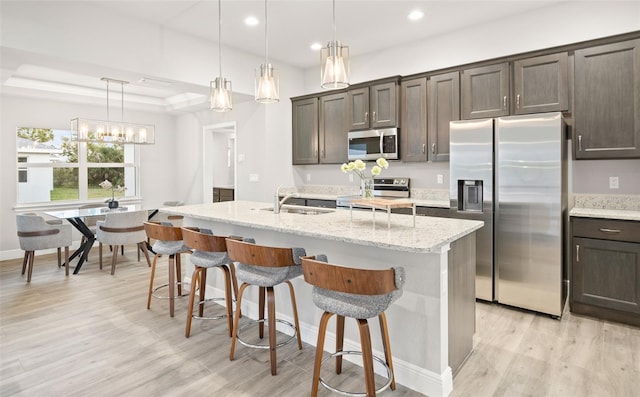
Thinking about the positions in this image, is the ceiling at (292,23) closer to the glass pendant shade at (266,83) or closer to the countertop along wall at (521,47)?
the countertop along wall at (521,47)

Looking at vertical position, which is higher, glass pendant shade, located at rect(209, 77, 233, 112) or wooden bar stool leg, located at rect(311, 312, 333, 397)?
glass pendant shade, located at rect(209, 77, 233, 112)

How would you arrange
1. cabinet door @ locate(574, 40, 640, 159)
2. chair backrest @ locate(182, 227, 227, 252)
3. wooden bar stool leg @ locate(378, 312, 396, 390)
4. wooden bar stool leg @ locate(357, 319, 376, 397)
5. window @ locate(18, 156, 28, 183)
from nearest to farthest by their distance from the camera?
wooden bar stool leg @ locate(357, 319, 376, 397) < wooden bar stool leg @ locate(378, 312, 396, 390) < chair backrest @ locate(182, 227, 227, 252) < cabinet door @ locate(574, 40, 640, 159) < window @ locate(18, 156, 28, 183)

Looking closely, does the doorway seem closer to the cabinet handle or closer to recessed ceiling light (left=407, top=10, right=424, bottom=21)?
recessed ceiling light (left=407, top=10, right=424, bottom=21)

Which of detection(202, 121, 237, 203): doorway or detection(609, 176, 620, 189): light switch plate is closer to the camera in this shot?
detection(609, 176, 620, 189): light switch plate

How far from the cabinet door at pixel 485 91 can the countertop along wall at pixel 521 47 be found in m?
0.45

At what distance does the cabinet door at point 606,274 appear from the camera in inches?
117

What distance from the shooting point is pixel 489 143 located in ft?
11.5

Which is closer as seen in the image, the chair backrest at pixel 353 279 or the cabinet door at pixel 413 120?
the chair backrest at pixel 353 279

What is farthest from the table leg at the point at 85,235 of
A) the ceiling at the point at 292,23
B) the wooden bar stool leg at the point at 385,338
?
the wooden bar stool leg at the point at 385,338

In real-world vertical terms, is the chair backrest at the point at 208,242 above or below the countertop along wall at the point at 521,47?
below

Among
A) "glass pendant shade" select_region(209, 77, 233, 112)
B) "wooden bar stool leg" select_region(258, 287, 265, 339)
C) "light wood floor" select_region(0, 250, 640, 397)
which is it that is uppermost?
"glass pendant shade" select_region(209, 77, 233, 112)

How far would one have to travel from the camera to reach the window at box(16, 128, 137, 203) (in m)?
5.97

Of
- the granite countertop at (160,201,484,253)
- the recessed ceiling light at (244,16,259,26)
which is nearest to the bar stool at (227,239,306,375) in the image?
the granite countertop at (160,201,484,253)

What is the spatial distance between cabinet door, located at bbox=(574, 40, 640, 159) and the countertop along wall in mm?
386
